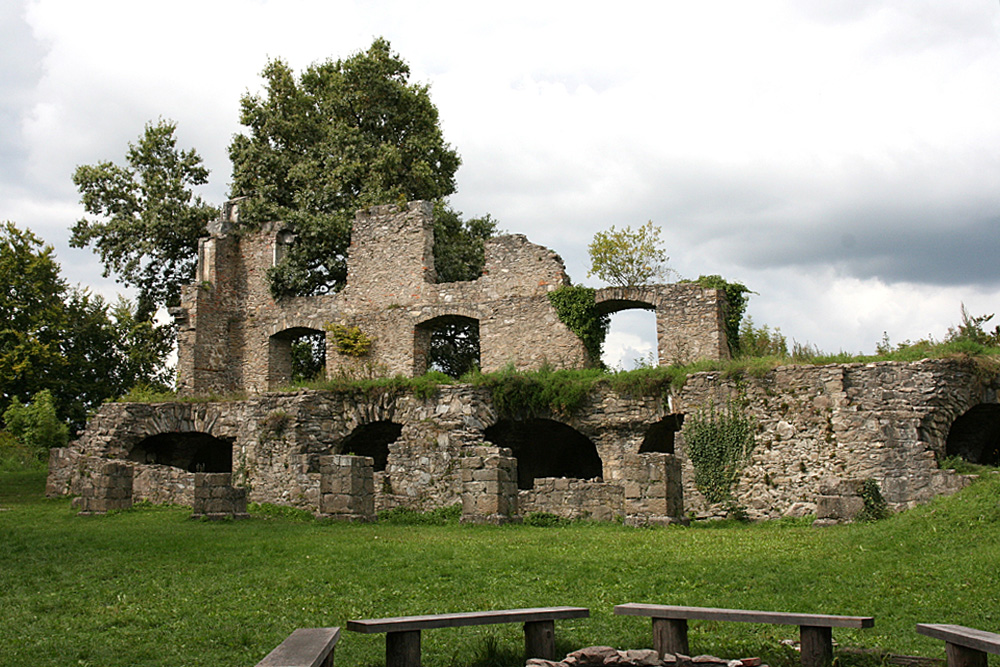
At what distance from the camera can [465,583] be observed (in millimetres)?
9312

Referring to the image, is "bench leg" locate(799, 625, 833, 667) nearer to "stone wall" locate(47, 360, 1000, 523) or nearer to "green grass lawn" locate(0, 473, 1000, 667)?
"green grass lawn" locate(0, 473, 1000, 667)

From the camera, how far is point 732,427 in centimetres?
1775

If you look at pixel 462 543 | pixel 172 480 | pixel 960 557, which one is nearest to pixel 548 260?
pixel 172 480

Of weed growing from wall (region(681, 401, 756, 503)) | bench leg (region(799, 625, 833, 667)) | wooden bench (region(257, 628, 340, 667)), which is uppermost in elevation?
weed growing from wall (region(681, 401, 756, 503))

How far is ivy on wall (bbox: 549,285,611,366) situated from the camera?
23.8 metres

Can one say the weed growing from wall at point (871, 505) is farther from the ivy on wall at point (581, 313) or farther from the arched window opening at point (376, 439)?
the arched window opening at point (376, 439)

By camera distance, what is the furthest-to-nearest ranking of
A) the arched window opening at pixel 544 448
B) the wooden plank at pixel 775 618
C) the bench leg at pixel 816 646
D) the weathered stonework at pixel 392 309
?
1. the weathered stonework at pixel 392 309
2. the arched window opening at pixel 544 448
3. the bench leg at pixel 816 646
4. the wooden plank at pixel 775 618

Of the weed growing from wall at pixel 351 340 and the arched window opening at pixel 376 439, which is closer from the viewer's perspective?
the arched window opening at pixel 376 439

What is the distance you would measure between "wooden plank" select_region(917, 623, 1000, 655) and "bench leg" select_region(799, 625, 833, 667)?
→ 58 cm

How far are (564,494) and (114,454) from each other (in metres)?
11.5

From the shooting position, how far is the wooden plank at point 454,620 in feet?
19.0

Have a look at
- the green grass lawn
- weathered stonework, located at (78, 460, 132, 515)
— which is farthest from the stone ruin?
the green grass lawn

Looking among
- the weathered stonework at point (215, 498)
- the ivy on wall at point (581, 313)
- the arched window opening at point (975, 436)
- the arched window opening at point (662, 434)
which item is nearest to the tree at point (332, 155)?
the ivy on wall at point (581, 313)

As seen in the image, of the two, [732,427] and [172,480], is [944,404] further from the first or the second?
[172,480]
